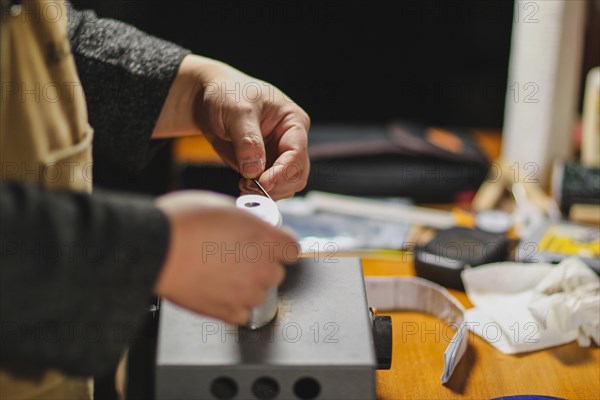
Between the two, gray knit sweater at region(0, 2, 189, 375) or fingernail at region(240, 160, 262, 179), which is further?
fingernail at region(240, 160, 262, 179)

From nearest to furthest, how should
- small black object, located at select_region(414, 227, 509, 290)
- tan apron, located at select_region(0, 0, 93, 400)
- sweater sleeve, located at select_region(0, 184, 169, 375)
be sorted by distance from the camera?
sweater sleeve, located at select_region(0, 184, 169, 375)
tan apron, located at select_region(0, 0, 93, 400)
small black object, located at select_region(414, 227, 509, 290)

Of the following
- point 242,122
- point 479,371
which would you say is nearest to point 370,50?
point 242,122

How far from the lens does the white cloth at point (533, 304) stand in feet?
3.09

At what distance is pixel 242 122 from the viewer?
3.04ft

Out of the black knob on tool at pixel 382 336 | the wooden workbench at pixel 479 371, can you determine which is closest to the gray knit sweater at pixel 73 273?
the black knob on tool at pixel 382 336

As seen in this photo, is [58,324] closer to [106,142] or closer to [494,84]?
[106,142]

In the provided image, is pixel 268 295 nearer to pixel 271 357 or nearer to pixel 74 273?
pixel 271 357

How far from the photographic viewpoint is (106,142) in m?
1.00

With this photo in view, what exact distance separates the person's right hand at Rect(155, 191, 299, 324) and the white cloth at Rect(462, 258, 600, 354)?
1.42ft

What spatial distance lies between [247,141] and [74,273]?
394 millimetres

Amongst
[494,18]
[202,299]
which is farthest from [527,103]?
[202,299]

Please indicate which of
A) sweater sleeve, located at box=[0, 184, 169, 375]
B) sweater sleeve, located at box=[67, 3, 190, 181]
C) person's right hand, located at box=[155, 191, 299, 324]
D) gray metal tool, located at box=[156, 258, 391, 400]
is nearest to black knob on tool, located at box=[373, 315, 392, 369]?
gray metal tool, located at box=[156, 258, 391, 400]

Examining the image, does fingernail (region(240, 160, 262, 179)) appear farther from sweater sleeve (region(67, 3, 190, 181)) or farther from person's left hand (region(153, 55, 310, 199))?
sweater sleeve (region(67, 3, 190, 181))

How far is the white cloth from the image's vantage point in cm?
94
